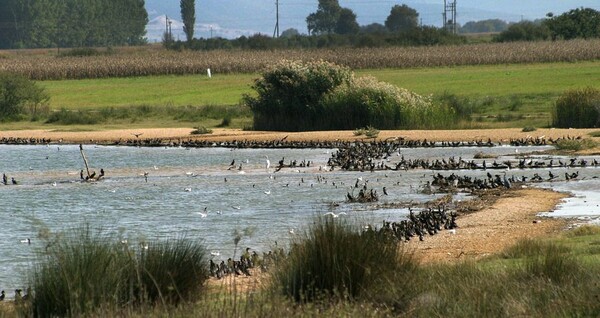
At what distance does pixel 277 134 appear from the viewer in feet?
159

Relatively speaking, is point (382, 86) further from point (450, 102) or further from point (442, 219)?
point (442, 219)

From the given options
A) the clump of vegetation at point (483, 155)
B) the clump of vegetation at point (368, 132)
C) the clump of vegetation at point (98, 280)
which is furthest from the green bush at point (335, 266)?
the clump of vegetation at point (368, 132)

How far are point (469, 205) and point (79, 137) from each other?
28.1m

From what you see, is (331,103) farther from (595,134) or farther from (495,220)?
(495,220)

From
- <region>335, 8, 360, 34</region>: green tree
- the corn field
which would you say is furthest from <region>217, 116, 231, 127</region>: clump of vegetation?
<region>335, 8, 360, 34</region>: green tree

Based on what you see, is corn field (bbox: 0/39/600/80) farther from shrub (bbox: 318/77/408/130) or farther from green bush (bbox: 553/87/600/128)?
green bush (bbox: 553/87/600/128)

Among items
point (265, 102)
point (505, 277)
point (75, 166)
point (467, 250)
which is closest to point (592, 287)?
point (505, 277)

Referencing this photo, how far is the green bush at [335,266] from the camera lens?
13.1 metres

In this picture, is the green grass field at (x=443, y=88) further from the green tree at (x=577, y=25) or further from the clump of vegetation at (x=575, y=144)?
the green tree at (x=577, y=25)

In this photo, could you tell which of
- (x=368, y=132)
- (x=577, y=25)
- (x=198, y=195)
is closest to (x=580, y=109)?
(x=368, y=132)

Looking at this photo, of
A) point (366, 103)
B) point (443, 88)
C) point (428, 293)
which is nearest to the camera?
point (428, 293)

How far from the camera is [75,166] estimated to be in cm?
3862

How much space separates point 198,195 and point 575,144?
1408 centimetres

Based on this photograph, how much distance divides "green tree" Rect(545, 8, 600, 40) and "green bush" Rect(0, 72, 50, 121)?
225 feet
